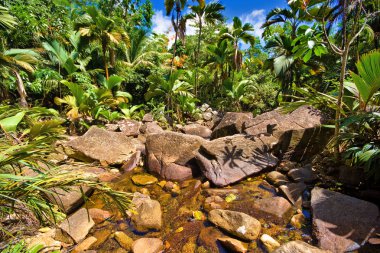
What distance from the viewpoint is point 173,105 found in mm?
11758

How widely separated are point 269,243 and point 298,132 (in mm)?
3015

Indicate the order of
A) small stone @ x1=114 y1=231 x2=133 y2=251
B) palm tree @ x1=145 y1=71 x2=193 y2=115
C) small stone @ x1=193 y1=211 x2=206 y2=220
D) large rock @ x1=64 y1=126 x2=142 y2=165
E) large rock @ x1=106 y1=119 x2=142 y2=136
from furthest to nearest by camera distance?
1. palm tree @ x1=145 y1=71 x2=193 y2=115
2. large rock @ x1=106 y1=119 x2=142 y2=136
3. large rock @ x1=64 y1=126 x2=142 y2=165
4. small stone @ x1=193 y1=211 x2=206 y2=220
5. small stone @ x1=114 y1=231 x2=133 y2=251

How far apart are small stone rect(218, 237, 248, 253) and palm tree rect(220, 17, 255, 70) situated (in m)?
11.8

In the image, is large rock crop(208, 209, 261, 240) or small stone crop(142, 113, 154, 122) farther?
small stone crop(142, 113, 154, 122)

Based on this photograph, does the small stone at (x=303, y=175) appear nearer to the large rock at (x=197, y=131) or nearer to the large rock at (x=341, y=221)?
the large rock at (x=341, y=221)

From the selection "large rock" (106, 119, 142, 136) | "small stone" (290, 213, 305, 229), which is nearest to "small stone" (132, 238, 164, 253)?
"small stone" (290, 213, 305, 229)

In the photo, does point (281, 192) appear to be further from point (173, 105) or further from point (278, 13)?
point (278, 13)

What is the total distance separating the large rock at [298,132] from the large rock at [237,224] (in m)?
2.46

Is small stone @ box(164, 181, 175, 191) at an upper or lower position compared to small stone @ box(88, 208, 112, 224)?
upper

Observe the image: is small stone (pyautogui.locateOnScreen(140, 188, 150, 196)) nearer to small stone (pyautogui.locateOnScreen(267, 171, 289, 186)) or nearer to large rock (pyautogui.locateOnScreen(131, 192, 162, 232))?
large rock (pyautogui.locateOnScreen(131, 192, 162, 232))

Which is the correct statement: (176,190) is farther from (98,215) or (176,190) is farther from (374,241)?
(374,241)

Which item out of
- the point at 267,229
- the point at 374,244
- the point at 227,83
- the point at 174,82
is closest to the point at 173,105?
the point at 174,82

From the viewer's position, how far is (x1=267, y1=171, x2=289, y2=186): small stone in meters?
4.08

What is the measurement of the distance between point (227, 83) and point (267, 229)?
10228mm
